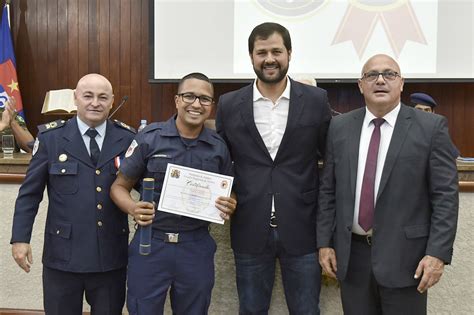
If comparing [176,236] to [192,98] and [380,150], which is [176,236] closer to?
[192,98]

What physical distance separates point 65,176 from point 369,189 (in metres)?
1.09

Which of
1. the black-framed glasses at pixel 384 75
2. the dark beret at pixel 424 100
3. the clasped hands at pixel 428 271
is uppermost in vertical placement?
the dark beret at pixel 424 100

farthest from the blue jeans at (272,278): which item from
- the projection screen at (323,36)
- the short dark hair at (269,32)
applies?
the projection screen at (323,36)

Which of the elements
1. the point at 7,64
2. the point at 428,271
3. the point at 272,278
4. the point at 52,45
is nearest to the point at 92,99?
the point at 272,278

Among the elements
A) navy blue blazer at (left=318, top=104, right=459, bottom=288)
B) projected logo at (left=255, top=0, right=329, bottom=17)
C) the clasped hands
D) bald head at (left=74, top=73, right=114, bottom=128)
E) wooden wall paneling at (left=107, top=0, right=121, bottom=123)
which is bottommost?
the clasped hands

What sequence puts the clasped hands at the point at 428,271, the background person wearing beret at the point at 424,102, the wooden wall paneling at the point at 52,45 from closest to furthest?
the clasped hands at the point at 428,271
the background person wearing beret at the point at 424,102
the wooden wall paneling at the point at 52,45

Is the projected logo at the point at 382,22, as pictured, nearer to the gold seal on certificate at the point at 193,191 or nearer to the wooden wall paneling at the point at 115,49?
the wooden wall paneling at the point at 115,49

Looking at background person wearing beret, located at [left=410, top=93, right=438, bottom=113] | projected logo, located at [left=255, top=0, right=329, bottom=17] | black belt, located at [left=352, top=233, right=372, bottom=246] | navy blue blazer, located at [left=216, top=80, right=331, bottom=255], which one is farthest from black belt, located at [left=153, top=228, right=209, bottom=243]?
projected logo, located at [left=255, top=0, right=329, bottom=17]

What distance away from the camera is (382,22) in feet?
14.2

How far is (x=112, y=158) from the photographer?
6.13 feet

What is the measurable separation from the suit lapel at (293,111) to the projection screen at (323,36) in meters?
2.60

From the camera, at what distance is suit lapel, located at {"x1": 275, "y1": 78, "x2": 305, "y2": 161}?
1.83 m

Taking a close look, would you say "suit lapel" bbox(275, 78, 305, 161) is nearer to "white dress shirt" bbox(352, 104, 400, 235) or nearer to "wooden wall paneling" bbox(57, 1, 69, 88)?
"white dress shirt" bbox(352, 104, 400, 235)

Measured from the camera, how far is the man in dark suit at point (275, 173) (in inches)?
72.1
